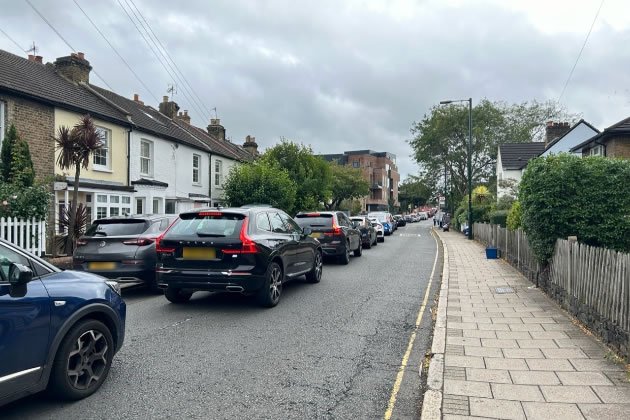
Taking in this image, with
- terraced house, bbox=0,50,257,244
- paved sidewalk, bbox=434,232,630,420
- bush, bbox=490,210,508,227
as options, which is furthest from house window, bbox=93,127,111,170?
bush, bbox=490,210,508,227

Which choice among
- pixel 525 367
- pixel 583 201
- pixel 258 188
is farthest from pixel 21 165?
pixel 583 201

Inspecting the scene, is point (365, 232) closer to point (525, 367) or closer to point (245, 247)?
point (245, 247)

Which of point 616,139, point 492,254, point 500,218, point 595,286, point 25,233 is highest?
point 616,139

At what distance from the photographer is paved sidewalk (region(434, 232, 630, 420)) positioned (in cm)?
367

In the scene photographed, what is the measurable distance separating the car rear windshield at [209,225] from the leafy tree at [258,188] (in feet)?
46.8

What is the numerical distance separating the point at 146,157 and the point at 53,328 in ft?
60.7

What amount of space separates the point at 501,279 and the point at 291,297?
5.34 meters

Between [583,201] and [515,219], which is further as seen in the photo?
[515,219]

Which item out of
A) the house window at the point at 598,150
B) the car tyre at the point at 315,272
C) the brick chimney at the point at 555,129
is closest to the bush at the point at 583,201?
the car tyre at the point at 315,272

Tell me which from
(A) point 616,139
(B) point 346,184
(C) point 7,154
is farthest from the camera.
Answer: (B) point 346,184

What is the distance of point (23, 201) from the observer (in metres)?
11.0

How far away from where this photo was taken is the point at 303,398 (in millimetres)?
3926

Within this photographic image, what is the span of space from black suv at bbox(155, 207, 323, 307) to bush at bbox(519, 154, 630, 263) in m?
4.75

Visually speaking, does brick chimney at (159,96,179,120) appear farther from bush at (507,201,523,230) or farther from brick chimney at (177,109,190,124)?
bush at (507,201,523,230)
